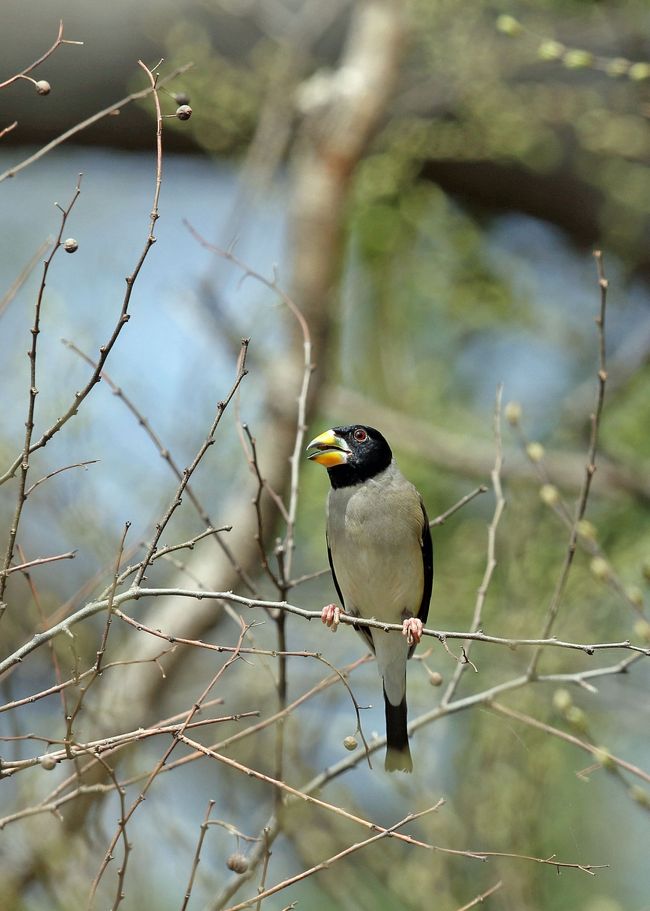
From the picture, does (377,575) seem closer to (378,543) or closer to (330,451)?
(378,543)

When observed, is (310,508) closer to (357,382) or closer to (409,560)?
(357,382)

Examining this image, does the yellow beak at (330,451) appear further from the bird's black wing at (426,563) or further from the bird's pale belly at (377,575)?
the bird's black wing at (426,563)

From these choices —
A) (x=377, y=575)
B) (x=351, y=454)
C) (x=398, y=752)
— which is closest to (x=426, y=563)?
(x=377, y=575)

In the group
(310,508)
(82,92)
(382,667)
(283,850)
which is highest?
(82,92)

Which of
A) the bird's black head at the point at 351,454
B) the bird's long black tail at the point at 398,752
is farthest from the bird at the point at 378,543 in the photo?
the bird's long black tail at the point at 398,752

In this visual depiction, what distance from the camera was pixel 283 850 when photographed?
15.7 ft

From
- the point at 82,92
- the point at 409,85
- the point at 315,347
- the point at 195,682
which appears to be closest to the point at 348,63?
the point at 409,85

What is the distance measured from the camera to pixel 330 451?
397 cm

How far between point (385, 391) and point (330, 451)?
2.49 meters

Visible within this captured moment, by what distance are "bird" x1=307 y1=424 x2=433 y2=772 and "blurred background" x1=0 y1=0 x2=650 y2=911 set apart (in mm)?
480

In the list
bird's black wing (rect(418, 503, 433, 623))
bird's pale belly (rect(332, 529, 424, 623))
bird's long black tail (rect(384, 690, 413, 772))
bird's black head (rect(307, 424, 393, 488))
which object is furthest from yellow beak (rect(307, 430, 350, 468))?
bird's long black tail (rect(384, 690, 413, 772))

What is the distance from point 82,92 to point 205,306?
1.67m

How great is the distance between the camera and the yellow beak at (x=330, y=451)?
13.0ft

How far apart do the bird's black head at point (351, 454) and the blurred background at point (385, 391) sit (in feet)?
1.96
